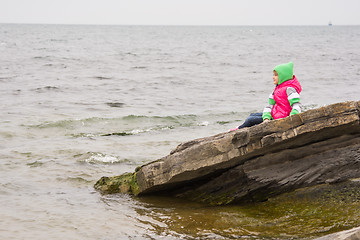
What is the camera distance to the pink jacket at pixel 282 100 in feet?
24.1

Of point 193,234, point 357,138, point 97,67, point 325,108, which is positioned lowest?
point 193,234

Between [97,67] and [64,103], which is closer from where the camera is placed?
[64,103]

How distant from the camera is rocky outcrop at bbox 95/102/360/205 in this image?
20.8ft

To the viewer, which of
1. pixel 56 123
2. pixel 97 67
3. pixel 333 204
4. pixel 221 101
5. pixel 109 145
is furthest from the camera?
pixel 97 67

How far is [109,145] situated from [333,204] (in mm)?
7103

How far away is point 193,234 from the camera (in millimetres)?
6078

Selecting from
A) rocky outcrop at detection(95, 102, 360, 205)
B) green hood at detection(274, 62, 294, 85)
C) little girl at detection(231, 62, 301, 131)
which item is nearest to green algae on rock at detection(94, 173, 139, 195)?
rocky outcrop at detection(95, 102, 360, 205)

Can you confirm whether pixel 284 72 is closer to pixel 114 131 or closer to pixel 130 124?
pixel 114 131

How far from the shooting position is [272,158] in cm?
671

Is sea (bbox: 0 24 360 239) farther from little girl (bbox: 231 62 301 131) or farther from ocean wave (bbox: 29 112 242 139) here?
little girl (bbox: 231 62 301 131)

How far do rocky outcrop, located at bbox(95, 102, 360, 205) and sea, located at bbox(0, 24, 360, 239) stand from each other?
0.43 metres

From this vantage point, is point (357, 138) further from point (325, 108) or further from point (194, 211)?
point (194, 211)

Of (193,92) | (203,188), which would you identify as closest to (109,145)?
(203,188)

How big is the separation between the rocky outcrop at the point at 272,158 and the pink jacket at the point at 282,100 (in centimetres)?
79
